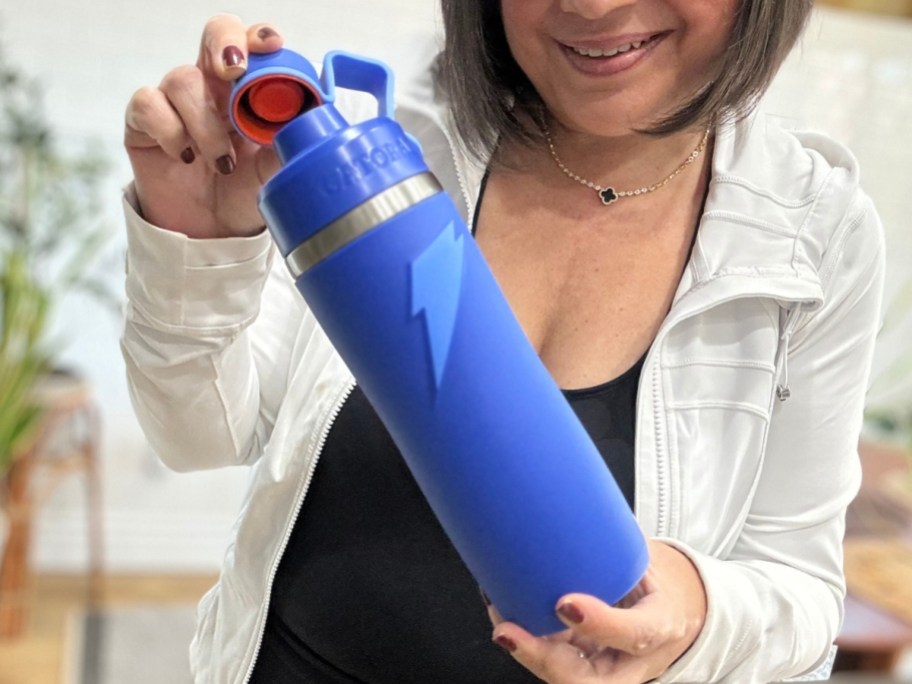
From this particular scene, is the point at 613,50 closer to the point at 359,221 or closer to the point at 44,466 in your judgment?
the point at 359,221

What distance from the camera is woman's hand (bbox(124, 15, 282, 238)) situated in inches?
23.9

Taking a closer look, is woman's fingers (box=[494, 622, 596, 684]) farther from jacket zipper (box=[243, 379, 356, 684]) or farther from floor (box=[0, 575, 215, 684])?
floor (box=[0, 575, 215, 684])

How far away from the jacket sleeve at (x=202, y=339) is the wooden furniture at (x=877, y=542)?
1.35 metres

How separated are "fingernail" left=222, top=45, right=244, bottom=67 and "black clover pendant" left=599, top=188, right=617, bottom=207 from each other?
0.38 m

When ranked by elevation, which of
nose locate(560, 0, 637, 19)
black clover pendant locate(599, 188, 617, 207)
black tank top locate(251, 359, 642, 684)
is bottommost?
black tank top locate(251, 359, 642, 684)

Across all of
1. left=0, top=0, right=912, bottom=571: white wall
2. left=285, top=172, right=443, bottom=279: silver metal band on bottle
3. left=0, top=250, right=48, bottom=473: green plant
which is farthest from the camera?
left=0, top=0, right=912, bottom=571: white wall

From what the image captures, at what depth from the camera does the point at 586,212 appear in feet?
2.85

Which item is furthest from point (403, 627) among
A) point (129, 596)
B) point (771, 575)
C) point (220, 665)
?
point (129, 596)

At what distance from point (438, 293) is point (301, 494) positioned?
33cm

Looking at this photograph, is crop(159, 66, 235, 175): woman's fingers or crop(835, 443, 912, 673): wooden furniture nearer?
crop(159, 66, 235, 175): woman's fingers

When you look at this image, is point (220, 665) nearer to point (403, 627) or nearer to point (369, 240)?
point (403, 627)

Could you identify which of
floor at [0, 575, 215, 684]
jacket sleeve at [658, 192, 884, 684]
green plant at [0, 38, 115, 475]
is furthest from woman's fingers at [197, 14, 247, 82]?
floor at [0, 575, 215, 684]

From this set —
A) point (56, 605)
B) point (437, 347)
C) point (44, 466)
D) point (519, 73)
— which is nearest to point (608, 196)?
point (519, 73)

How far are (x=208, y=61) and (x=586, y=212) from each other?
38 cm
